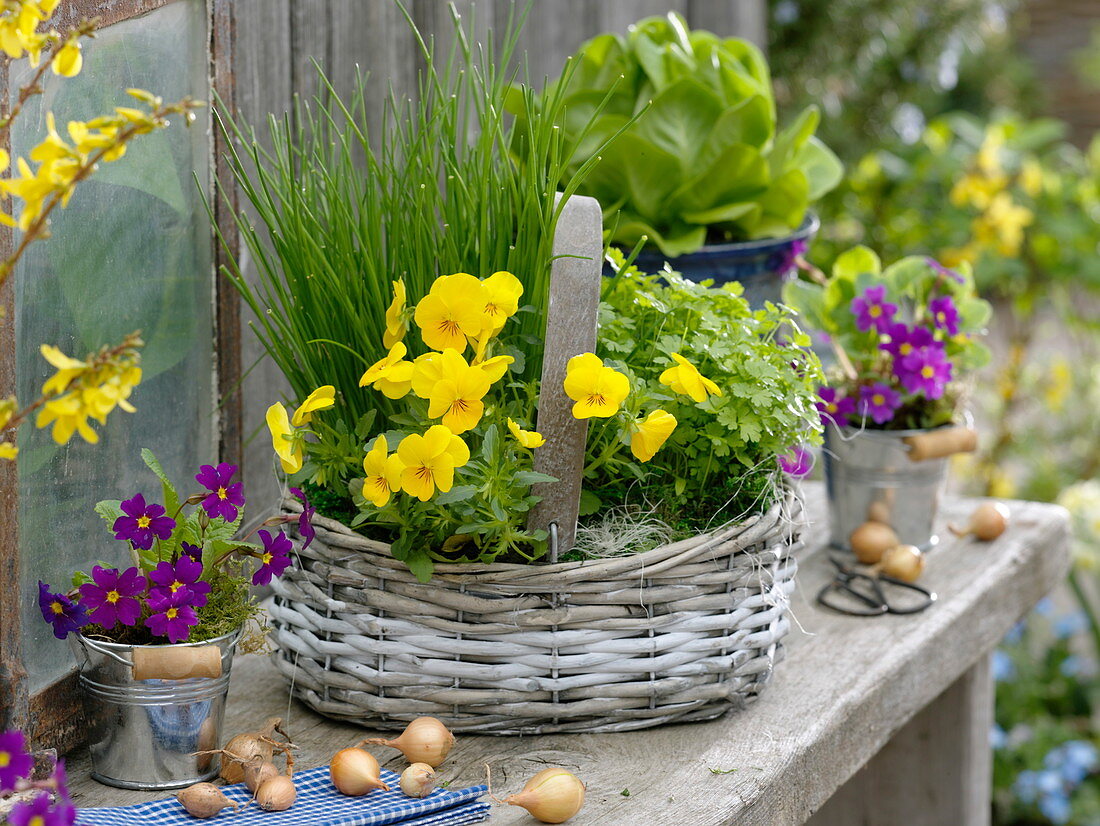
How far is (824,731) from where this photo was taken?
100 centimetres

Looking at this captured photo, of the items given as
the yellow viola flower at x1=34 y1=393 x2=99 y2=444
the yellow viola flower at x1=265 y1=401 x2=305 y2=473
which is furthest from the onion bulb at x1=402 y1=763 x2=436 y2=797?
the yellow viola flower at x1=34 y1=393 x2=99 y2=444

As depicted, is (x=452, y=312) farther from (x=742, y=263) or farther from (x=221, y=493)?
(x=742, y=263)

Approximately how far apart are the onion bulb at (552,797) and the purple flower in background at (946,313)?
→ 68 cm

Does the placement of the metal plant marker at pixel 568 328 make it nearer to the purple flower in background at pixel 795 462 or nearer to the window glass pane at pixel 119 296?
the purple flower in background at pixel 795 462

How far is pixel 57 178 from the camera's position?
2.00 feet

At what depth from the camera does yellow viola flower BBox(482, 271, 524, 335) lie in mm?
833

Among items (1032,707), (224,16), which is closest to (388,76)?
(224,16)

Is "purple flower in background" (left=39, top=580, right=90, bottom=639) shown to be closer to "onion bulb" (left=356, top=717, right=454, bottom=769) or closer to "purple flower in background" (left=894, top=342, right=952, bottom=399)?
"onion bulb" (left=356, top=717, right=454, bottom=769)

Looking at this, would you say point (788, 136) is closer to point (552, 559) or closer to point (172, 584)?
point (552, 559)

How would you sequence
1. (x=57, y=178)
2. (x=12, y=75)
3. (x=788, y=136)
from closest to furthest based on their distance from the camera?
(x=57, y=178) < (x=12, y=75) < (x=788, y=136)

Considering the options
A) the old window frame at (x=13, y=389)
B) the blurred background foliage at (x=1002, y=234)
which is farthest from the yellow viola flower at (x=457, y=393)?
the blurred background foliage at (x=1002, y=234)

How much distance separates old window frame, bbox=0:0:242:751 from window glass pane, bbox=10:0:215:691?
1 centimetres

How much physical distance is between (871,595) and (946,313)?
12.0 inches

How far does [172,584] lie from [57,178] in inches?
12.8
